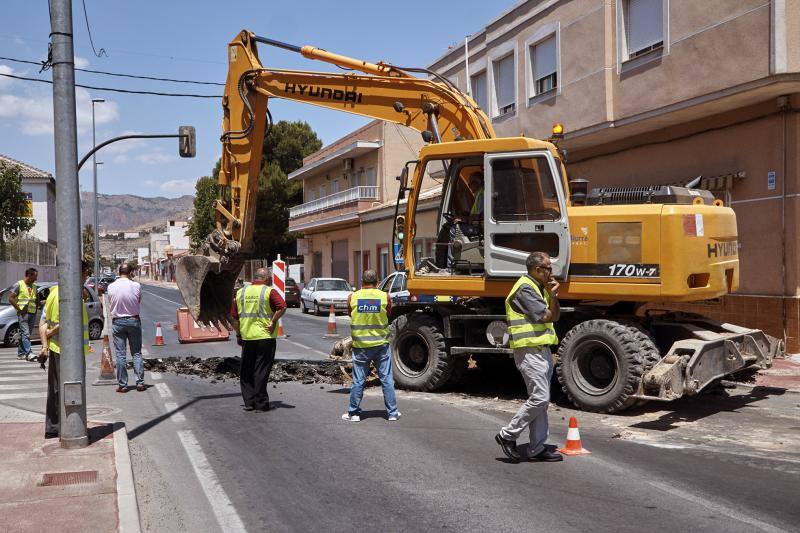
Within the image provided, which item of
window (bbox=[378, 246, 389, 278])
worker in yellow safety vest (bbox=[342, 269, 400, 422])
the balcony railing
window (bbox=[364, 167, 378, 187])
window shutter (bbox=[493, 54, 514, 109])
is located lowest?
worker in yellow safety vest (bbox=[342, 269, 400, 422])

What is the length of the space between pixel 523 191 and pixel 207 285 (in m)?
5.47

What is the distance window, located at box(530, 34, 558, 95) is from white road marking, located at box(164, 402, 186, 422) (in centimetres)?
1260

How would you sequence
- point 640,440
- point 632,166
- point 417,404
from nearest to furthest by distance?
point 640,440 < point 417,404 < point 632,166

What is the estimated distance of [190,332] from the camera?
17.8 m

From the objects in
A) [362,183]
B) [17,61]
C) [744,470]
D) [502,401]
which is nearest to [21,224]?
[17,61]

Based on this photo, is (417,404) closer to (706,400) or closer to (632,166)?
(706,400)

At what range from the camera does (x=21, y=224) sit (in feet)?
93.7

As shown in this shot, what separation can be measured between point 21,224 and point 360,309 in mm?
24295

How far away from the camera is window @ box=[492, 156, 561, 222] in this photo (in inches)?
367

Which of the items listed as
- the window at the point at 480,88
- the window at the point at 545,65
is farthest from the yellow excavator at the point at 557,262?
the window at the point at 480,88

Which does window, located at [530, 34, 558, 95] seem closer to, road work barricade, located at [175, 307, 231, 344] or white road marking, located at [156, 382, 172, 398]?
road work barricade, located at [175, 307, 231, 344]

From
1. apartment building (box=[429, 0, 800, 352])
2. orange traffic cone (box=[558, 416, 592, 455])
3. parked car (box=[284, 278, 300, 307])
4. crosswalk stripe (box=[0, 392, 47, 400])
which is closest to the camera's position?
orange traffic cone (box=[558, 416, 592, 455])

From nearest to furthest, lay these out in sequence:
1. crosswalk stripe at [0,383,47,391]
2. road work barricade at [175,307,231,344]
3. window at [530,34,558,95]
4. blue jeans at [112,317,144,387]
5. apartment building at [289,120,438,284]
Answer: blue jeans at [112,317,144,387] < crosswalk stripe at [0,383,47,391] < road work barricade at [175,307,231,344] < window at [530,34,558,95] < apartment building at [289,120,438,284]

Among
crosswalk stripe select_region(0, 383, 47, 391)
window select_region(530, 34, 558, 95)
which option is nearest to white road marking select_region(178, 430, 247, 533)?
crosswalk stripe select_region(0, 383, 47, 391)
